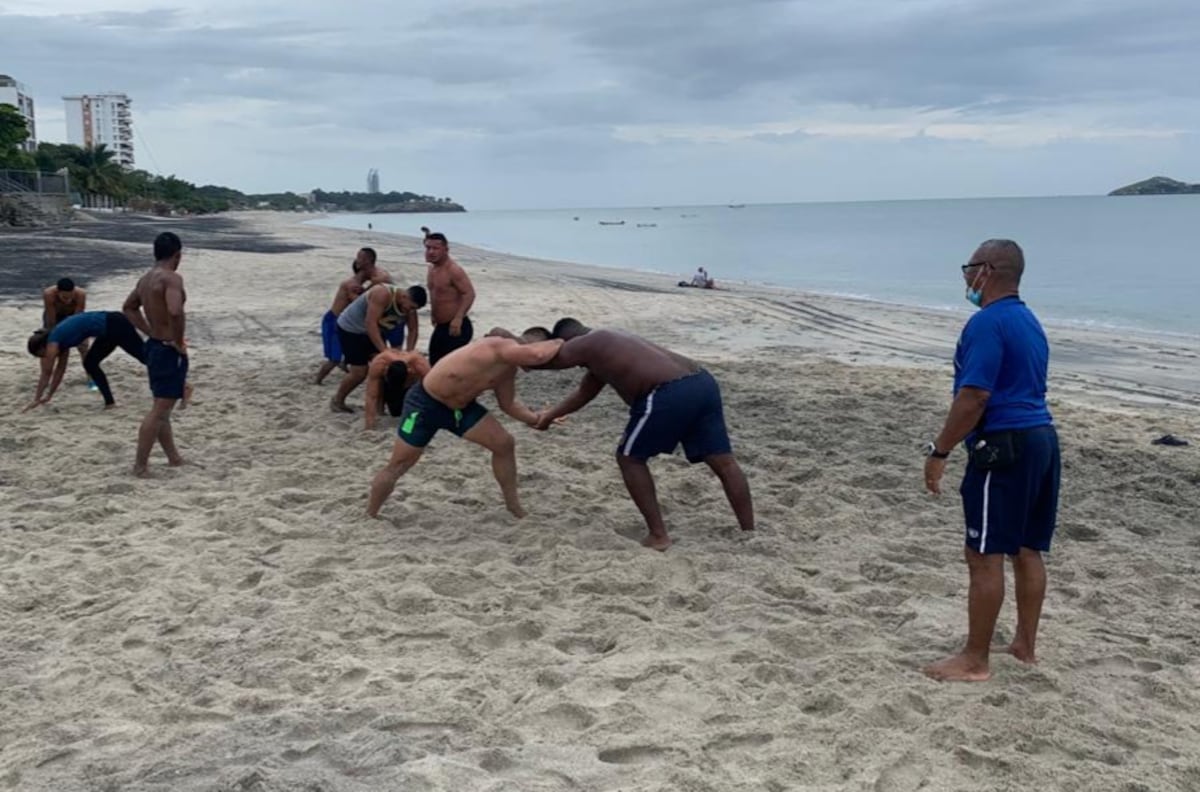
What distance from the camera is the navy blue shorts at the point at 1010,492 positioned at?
3826mm

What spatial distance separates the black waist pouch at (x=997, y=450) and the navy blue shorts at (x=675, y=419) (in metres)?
1.94

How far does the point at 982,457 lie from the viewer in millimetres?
3836

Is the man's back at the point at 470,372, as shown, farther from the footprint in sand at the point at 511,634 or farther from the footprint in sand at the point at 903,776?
the footprint in sand at the point at 903,776

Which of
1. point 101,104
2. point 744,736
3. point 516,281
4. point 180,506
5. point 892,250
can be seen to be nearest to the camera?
point 744,736

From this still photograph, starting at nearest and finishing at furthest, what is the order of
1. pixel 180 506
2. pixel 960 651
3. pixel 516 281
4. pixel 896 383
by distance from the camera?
pixel 960 651 → pixel 180 506 → pixel 896 383 → pixel 516 281

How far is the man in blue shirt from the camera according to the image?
3777mm

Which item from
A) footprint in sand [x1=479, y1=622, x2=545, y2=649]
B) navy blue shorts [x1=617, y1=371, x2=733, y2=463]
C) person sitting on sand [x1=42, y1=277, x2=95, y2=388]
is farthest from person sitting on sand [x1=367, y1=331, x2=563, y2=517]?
person sitting on sand [x1=42, y1=277, x2=95, y2=388]

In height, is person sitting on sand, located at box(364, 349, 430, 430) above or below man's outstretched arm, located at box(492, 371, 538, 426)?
below

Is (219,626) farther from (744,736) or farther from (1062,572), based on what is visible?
(1062,572)

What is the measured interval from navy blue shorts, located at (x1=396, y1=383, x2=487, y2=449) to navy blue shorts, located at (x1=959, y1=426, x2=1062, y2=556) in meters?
2.95

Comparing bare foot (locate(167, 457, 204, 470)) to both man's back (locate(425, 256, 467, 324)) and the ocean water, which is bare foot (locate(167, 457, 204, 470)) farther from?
the ocean water

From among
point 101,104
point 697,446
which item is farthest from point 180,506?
point 101,104

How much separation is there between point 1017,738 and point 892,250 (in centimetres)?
4970

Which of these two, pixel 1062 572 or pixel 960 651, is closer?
pixel 960 651
